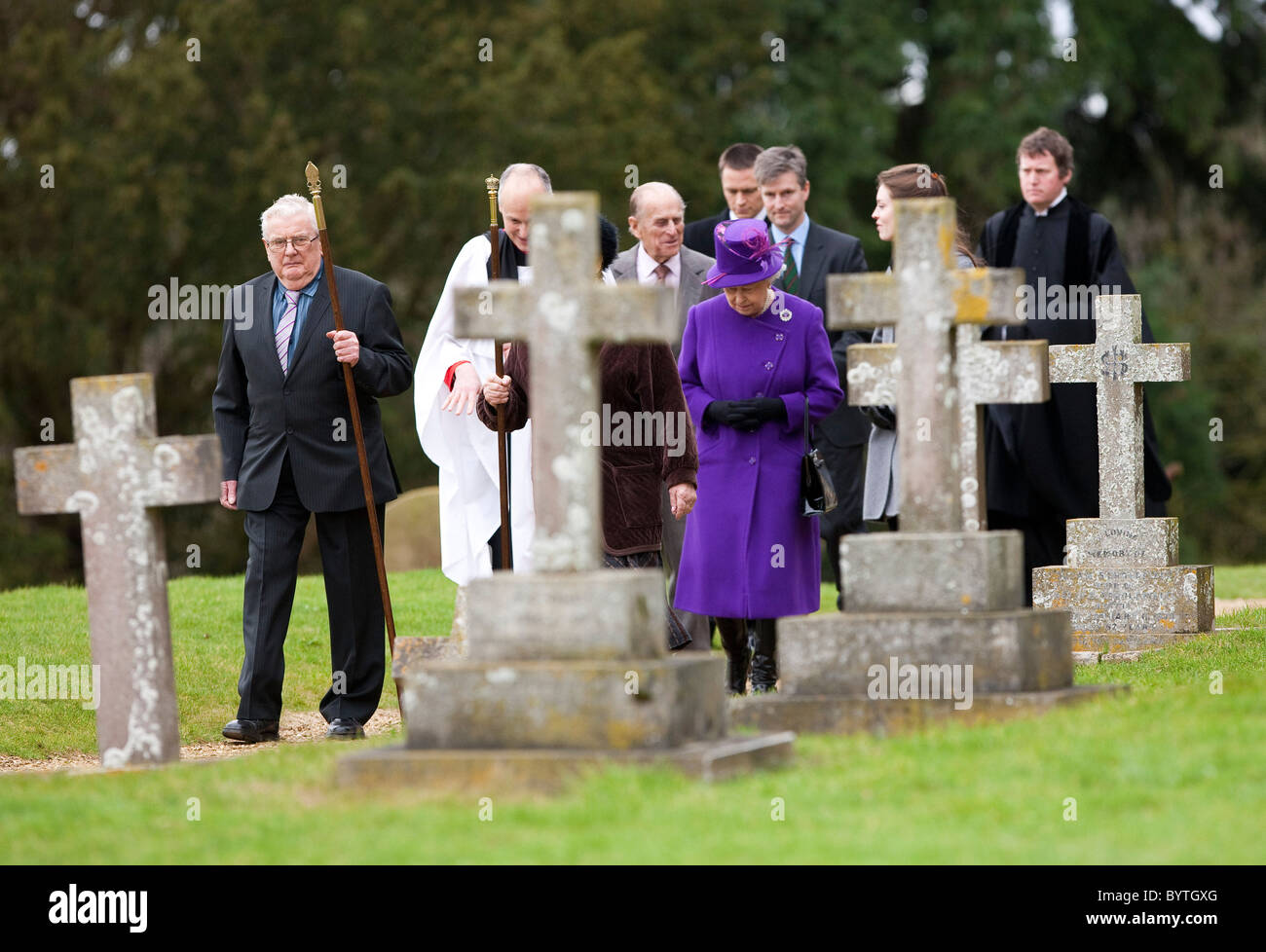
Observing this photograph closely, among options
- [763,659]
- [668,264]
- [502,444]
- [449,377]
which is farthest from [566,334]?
[668,264]

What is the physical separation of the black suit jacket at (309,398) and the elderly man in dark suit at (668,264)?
48.9 inches

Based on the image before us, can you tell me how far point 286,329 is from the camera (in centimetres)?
909

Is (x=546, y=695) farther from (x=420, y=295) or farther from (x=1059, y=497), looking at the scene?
(x=420, y=295)

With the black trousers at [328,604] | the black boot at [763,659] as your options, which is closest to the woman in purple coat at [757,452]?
the black boot at [763,659]

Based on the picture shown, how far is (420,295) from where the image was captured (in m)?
23.3

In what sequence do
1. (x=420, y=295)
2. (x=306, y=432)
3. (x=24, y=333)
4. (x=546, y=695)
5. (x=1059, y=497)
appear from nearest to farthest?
(x=546, y=695) < (x=306, y=432) < (x=1059, y=497) < (x=24, y=333) < (x=420, y=295)

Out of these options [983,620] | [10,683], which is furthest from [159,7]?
[983,620]

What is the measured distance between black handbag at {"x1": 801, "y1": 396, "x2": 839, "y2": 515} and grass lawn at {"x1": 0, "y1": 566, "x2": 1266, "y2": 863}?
185 cm

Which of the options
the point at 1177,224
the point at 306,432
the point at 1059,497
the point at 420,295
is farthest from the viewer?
the point at 1177,224

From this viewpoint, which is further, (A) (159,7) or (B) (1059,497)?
(A) (159,7)

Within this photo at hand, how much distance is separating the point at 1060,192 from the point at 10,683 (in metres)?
6.50

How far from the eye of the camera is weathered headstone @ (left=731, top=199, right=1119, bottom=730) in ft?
22.6

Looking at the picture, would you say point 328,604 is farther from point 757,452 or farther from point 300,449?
Result: point 757,452

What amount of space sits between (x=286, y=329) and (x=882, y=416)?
2973 millimetres
